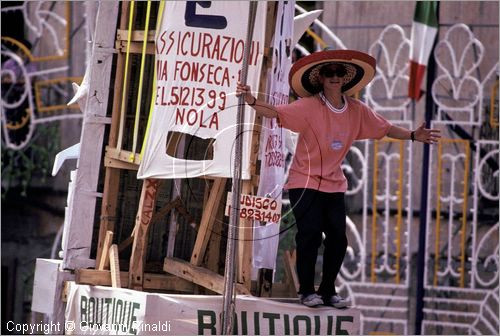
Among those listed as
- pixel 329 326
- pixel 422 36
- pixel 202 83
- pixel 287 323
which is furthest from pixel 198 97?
pixel 422 36

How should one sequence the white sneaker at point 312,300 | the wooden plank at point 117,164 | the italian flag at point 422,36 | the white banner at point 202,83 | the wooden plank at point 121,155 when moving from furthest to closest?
1. the italian flag at point 422,36
2. the wooden plank at point 117,164
3. the wooden plank at point 121,155
4. the white banner at point 202,83
5. the white sneaker at point 312,300

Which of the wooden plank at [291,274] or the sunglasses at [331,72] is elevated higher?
the sunglasses at [331,72]

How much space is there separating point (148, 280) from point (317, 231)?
4.57 feet

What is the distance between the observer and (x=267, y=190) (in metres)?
7.35

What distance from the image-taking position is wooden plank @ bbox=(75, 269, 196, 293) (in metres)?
7.61

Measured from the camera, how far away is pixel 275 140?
24.7ft

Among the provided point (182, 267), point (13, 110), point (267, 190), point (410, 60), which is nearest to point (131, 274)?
point (182, 267)

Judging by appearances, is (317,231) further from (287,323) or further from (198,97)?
(198,97)

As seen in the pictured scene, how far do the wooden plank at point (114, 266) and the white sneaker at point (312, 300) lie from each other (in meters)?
1.18

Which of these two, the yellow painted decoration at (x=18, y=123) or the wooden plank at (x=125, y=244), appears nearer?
the wooden plank at (x=125, y=244)

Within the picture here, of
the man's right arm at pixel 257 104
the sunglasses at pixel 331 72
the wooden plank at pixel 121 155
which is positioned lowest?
the wooden plank at pixel 121 155

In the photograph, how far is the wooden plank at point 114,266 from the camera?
7457 mm

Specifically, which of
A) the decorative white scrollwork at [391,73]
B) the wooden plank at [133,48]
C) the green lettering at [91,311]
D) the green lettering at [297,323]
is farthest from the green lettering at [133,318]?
the decorative white scrollwork at [391,73]

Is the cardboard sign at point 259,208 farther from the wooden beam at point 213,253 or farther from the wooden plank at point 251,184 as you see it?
the wooden beam at point 213,253
